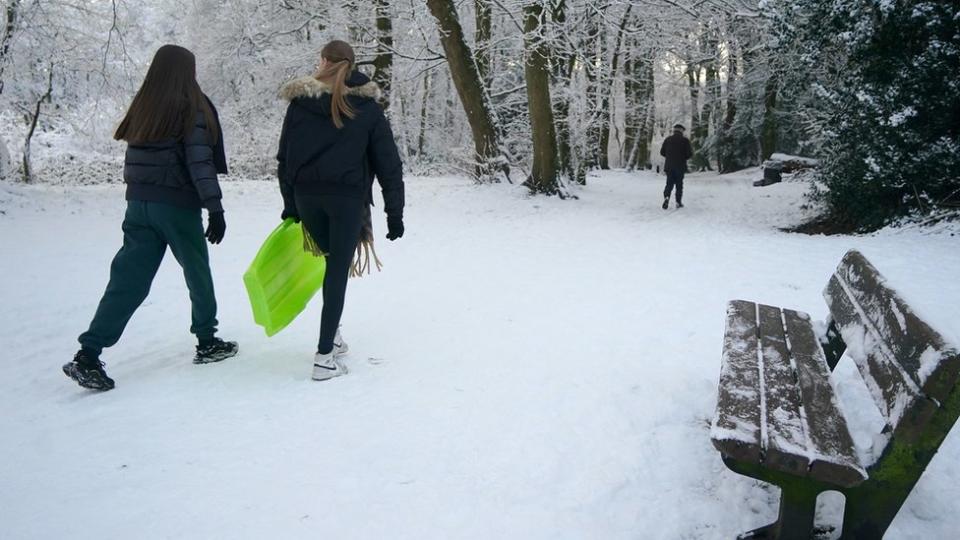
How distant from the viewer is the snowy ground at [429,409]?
7.66 ft

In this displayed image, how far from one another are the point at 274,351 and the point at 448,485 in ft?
6.90

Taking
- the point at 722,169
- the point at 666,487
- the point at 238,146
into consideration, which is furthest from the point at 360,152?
the point at 722,169

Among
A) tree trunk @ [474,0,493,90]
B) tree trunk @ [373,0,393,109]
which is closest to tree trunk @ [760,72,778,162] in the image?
tree trunk @ [474,0,493,90]

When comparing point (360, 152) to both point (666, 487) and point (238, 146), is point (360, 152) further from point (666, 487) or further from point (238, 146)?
point (238, 146)

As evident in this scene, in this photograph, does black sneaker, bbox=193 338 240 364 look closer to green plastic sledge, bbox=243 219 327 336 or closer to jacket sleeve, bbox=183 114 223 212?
green plastic sledge, bbox=243 219 327 336

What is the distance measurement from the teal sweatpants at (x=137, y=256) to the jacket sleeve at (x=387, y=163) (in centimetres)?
118

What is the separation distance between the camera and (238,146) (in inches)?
850

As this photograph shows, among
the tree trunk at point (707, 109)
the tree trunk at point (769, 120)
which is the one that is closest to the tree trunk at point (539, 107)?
the tree trunk at point (769, 120)

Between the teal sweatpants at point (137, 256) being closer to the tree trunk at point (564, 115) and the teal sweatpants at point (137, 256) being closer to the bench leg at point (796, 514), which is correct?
the bench leg at point (796, 514)

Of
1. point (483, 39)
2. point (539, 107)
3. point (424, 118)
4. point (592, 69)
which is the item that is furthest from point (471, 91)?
point (424, 118)

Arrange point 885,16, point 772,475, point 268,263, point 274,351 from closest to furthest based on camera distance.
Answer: point 772,475 → point 268,263 → point 274,351 → point 885,16

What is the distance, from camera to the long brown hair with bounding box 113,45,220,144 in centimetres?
332

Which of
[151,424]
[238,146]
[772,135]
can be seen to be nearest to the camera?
[151,424]

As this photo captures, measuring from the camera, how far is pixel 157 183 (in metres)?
3.41
